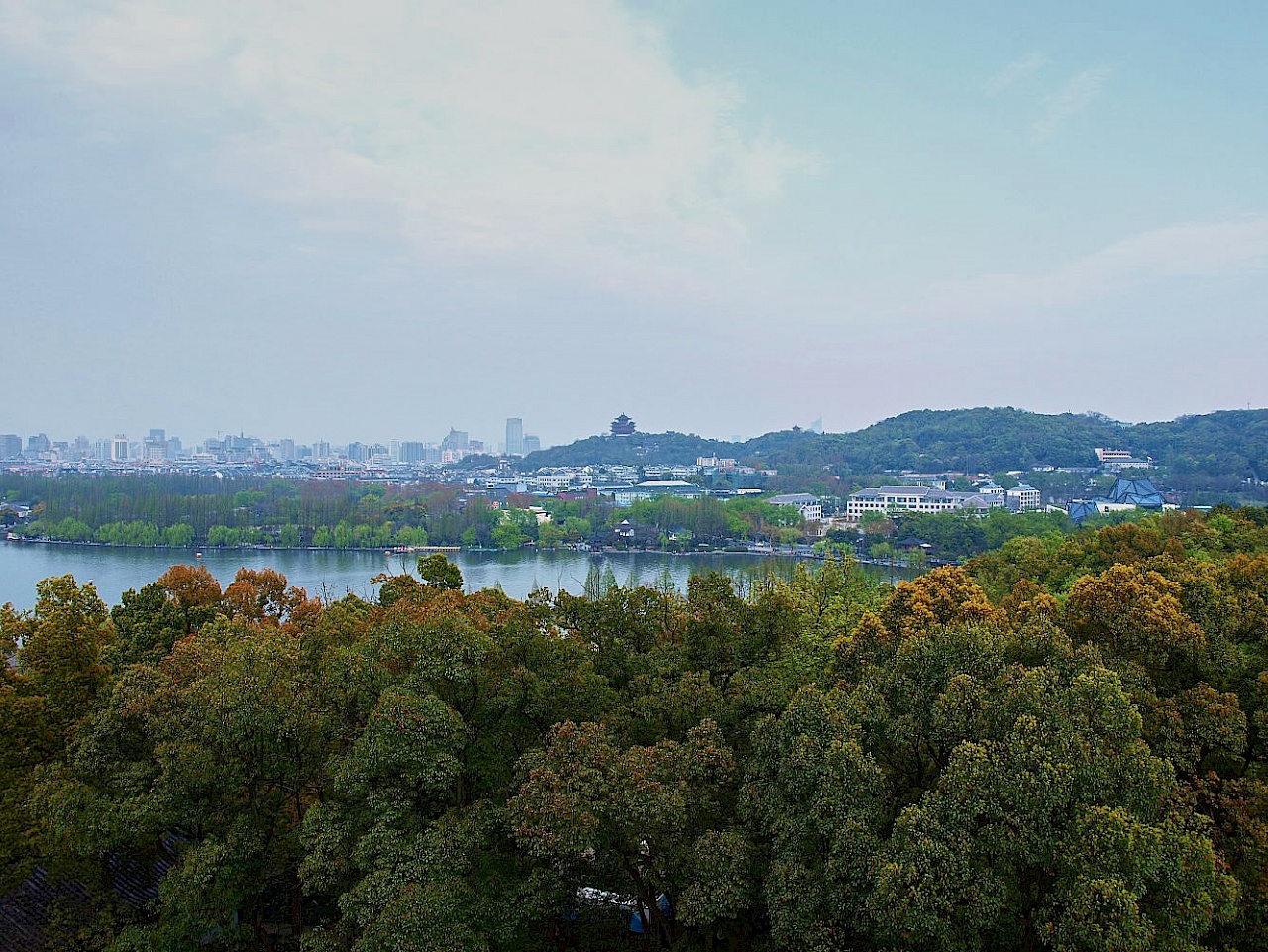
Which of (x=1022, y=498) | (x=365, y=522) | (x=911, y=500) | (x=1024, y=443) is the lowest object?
(x=1022, y=498)

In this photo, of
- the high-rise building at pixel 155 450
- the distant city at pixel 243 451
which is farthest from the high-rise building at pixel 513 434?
the high-rise building at pixel 155 450

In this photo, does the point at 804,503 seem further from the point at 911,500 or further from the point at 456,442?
the point at 456,442

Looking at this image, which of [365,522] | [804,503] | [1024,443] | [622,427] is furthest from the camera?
[622,427]

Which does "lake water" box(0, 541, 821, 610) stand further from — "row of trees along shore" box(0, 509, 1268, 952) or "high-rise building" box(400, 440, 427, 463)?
"high-rise building" box(400, 440, 427, 463)

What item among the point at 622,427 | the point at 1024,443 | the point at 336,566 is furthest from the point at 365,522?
the point at 622,427

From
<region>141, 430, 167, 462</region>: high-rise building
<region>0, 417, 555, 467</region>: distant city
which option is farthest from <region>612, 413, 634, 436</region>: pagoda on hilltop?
<region>141, 430, 167, 462</region>: high-rise building
